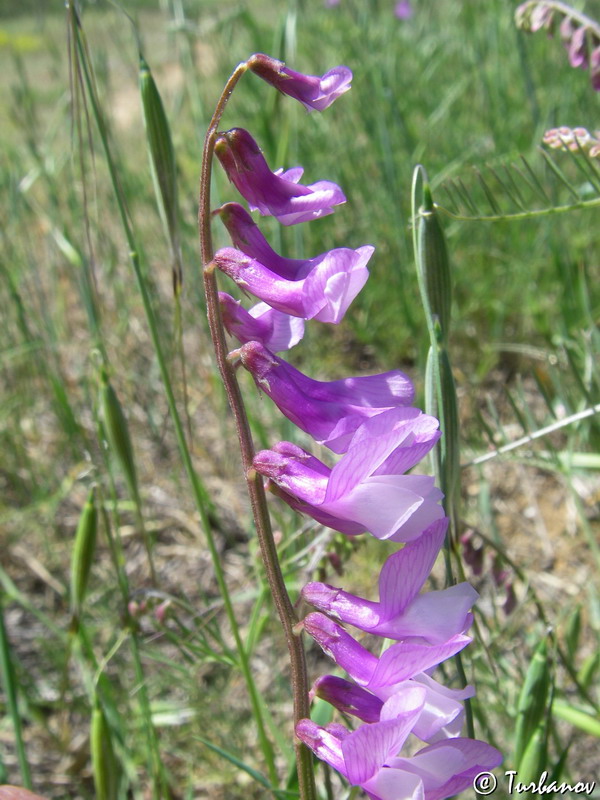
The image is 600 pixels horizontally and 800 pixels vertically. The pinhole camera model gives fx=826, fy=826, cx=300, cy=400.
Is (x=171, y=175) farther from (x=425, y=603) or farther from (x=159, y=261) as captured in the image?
(x=159, y=261)

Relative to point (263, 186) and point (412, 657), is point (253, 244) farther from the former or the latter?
point (412, 657)

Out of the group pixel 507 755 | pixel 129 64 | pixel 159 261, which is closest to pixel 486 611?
pixel 507 755

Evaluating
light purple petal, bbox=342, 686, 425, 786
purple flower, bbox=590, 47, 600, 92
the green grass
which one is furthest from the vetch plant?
purple flower, bbox=590, 47, 600, 92

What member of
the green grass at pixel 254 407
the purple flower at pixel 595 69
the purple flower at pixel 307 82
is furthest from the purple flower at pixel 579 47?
the purple flower at pixel 307 82

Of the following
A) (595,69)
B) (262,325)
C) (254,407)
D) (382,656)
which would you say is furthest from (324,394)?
(254,407)

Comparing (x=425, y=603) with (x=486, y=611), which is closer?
(x=425, y=603)

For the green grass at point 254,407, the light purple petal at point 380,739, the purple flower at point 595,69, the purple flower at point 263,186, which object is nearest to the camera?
the light purple petal at point 380,739

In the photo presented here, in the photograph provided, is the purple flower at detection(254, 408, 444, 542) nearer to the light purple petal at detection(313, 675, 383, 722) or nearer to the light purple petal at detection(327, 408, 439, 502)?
the light purple petal at detection(327, 408, 439, 502)

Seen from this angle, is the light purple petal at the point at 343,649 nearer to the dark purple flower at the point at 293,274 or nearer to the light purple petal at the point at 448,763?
the light purple petal at the point at 448,763
